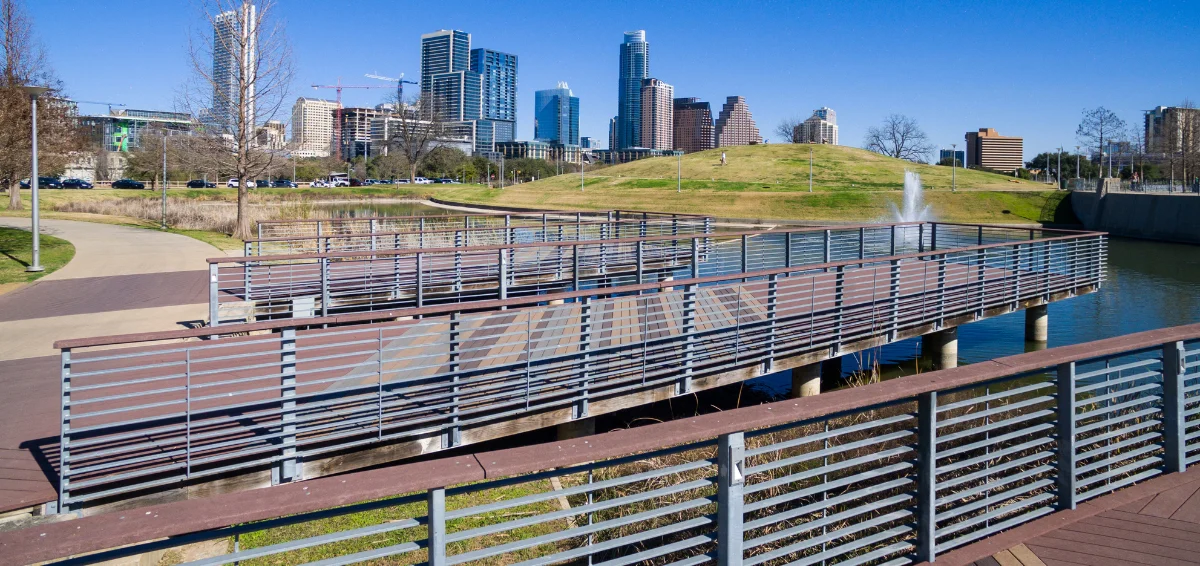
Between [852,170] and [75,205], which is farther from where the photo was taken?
[852,170]

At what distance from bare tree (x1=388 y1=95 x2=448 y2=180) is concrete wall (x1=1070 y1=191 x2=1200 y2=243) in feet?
227

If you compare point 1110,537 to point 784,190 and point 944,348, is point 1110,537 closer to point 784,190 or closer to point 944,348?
point 944,348

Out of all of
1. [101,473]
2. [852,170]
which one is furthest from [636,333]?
[852,170]

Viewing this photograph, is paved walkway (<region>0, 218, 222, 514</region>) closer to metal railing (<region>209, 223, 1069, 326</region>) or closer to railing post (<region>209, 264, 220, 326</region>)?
metal railing (<region>209, 223, 1069, 326</region>)

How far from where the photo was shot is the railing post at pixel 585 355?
8570 millimetres

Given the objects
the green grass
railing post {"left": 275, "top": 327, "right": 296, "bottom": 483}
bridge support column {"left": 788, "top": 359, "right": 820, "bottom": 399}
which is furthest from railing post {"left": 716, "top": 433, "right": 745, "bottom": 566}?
the green grass

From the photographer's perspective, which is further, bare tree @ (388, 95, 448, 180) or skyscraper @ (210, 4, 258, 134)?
bare tree @ (388, 95, 448, 180)

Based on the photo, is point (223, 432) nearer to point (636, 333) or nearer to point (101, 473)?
point (101, 473)

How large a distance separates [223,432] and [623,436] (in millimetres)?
4393

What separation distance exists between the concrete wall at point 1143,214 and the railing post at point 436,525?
157 feet

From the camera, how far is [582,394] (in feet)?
28.7

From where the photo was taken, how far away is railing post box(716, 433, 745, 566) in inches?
130

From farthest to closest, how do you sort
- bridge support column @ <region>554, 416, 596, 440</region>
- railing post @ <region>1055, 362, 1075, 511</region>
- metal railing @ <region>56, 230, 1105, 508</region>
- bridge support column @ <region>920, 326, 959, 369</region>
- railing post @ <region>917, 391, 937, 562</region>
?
bridge support column @ <region>920, 326, 959, 369</region> → bridge support column @ <region>554, 416, 596, 440</region> → metal railing @ <region>56, 230, 1105, 508</region> → railing post @ <region>1055, 362, 1075, 511</region> → railing post @ <region>917, 391, 937, 562</region>

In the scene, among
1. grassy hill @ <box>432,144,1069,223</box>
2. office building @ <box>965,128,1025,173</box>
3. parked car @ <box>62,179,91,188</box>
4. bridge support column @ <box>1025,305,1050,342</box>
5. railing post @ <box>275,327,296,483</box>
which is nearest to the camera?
railing post @ <box>275,327,296,483</box>
